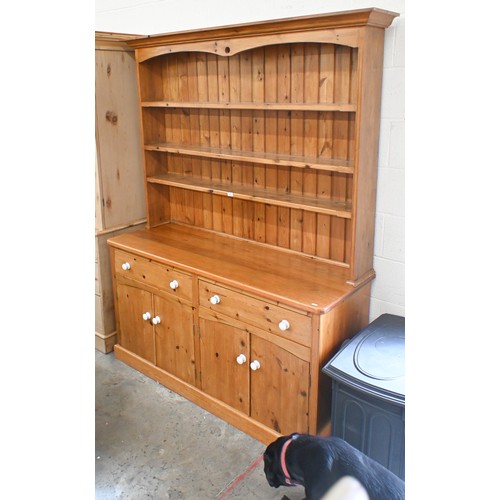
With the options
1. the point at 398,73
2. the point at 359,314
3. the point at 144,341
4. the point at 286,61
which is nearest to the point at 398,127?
the point at 398,73

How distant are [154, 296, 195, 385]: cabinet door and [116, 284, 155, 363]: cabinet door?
0.25ft

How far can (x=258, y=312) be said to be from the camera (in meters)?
2.50

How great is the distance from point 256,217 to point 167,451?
1.39 m

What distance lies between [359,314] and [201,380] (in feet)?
3.28

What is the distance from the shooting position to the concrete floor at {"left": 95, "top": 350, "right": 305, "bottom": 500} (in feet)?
7.72

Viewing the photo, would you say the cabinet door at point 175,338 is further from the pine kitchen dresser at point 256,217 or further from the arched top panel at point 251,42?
the arched top panel at point 251,42

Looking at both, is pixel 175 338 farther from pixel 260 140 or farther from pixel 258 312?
pixel 260 140

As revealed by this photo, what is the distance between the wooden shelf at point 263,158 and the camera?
2.41 meters

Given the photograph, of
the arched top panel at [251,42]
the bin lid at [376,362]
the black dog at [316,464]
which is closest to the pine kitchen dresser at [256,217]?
the arched top panel at [251,42]

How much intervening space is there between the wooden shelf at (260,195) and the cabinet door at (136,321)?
2.38ft
